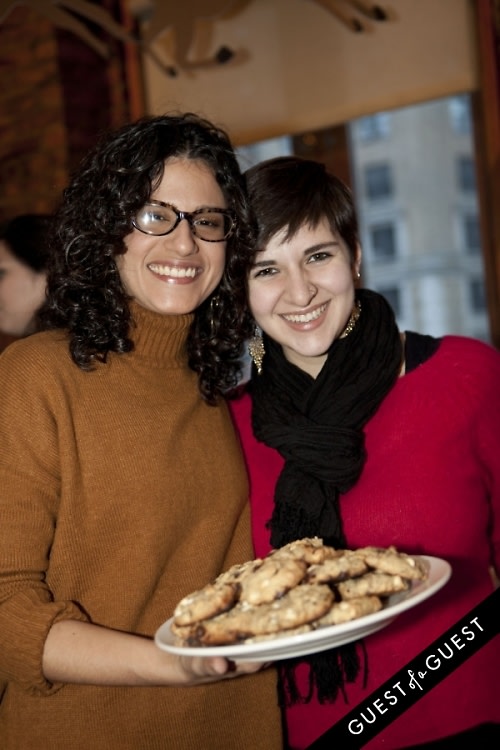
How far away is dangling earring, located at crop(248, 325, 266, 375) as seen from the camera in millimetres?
2084

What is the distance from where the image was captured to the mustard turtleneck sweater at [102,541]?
140 cm

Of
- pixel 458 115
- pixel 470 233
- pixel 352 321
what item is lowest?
pixel 352 321

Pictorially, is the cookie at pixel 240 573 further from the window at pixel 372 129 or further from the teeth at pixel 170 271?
the window at pixel 372 129

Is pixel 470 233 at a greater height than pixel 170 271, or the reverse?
pixel 470 233

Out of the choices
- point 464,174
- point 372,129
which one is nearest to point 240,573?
point 464,174

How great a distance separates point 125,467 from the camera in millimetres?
1539

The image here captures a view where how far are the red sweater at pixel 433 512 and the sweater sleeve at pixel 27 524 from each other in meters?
0.55

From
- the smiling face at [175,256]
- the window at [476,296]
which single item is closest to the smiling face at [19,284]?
the smiling face at [175,256]

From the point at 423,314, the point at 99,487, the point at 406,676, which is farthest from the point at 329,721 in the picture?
the point at 423,314

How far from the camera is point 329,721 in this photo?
1.73 meters

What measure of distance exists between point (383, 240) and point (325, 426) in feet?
12.6

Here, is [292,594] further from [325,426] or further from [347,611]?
[325,426]

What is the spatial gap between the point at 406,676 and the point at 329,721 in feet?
0.86

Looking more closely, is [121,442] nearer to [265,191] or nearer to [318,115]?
[265,191]
